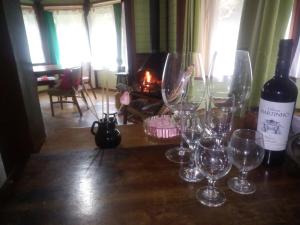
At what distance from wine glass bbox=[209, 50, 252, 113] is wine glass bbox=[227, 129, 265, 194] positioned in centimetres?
14

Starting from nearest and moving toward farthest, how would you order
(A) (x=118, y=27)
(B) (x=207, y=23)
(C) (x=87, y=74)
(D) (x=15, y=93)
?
(D) (x=15, y=93)
(B) (x=207, y=23)
(A) (x=118, y=27)
(C) (x=87, y=74)

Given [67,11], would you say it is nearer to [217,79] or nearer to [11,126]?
[11,126]

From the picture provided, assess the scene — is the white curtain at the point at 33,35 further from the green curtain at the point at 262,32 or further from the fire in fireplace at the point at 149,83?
the green curtain at the point at 262,32

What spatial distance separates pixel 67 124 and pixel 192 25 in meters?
2.39

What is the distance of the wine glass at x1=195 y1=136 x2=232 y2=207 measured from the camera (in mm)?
533

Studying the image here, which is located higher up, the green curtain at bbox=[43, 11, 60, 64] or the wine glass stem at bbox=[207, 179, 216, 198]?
the green curtain at bbox=[43, 11, 60, 64]

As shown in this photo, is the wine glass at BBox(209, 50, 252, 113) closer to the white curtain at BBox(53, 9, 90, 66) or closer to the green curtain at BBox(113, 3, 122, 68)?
the green curtain at BBox(113, 3, 122, 68)

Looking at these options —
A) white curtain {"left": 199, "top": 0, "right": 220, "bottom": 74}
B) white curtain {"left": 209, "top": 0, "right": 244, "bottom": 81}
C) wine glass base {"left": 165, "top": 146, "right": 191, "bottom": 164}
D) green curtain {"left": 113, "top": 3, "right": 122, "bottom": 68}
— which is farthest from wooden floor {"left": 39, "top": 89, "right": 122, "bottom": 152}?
white curtain {"left": 209, "top": 0, "right": 244, "bottom": 81}

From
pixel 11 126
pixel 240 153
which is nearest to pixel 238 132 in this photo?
pixel 240 153

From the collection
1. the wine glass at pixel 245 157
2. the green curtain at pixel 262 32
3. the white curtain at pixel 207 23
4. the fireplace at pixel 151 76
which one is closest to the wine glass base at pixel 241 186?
the wine glass at pixel 245 157

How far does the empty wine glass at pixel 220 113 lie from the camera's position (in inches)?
27.5

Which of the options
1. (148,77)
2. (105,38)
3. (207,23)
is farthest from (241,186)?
(105,38)

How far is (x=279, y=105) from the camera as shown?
55 cm

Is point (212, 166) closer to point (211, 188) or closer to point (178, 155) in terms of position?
point (211, 188)
